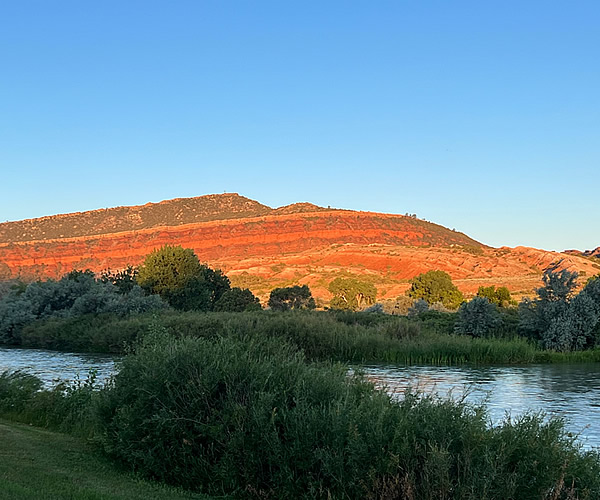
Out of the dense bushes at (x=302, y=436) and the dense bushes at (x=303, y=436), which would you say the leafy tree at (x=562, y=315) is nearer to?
the dense bushes at (x=302, y=436)

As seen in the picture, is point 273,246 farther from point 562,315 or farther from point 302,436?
point 302,436

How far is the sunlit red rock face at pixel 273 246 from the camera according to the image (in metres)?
89.0

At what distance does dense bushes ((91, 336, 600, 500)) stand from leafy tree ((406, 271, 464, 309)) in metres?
47.0

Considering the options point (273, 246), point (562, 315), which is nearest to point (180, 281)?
point (562, 315)

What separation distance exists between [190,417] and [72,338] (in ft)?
112

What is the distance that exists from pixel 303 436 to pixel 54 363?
86.0 feet

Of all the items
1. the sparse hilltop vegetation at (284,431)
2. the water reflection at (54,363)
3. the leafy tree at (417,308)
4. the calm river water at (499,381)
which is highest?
the leafy tree at (417,308)

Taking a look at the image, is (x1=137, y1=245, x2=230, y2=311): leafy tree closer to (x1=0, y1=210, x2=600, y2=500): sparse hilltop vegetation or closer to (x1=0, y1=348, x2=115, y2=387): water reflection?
(x1=0, y1=348, x2=115, y2=387): water reflection

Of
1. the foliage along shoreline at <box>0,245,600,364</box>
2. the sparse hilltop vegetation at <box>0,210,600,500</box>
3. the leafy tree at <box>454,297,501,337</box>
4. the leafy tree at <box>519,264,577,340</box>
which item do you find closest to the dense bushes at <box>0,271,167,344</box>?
the foliage along shoreline at <box>0,245,600,364</box>

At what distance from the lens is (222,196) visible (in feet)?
486

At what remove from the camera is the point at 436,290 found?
59094mm

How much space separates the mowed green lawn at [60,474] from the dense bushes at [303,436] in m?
0.51

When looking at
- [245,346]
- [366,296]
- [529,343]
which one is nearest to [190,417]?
[245,346]

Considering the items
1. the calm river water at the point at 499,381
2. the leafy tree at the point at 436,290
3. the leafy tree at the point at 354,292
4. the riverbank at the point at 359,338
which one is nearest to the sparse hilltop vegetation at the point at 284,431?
the calm river water at the point at 499,381
